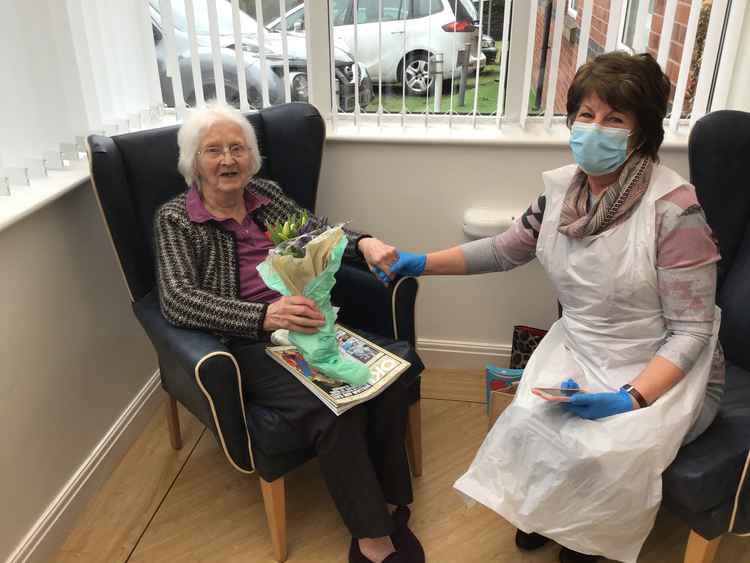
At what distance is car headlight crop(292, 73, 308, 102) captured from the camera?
7.68ft

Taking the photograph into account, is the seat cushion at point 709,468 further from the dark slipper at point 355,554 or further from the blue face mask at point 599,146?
the dark slipper at point 355,554

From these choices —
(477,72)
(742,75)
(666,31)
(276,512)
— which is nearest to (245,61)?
(477,72)

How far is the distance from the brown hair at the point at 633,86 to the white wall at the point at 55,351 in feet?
→ 4.62

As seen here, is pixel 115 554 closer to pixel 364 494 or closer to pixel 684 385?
pixel 364 494

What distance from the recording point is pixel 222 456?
2.12 m

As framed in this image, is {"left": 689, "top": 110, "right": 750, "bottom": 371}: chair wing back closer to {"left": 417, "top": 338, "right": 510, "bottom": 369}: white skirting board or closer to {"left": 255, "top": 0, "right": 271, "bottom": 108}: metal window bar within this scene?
{"left": 417, "top": 338, "right": 510, "bottom": 369}: white skirting board

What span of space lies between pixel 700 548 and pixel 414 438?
81cm

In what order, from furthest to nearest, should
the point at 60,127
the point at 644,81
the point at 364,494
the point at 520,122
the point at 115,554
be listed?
1. the point at 520,122
2. the point at 60,127
3. the point at 115,554
4. the point at 364,494
5. the point at 644,81

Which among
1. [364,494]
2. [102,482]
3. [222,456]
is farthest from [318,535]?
[102,482]

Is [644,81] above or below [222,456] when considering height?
above

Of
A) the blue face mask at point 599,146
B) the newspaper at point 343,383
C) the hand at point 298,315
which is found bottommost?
the newspaper at point 343,383

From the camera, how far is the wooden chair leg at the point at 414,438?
194cm

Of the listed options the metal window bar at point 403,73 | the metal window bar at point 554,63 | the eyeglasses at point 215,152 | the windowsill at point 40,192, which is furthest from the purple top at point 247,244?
the metal window bar at point 554,63

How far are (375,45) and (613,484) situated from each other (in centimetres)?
155
